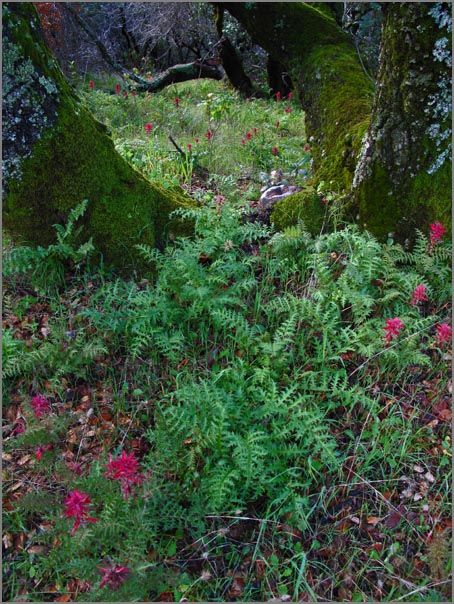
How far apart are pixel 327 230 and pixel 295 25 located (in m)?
2.61

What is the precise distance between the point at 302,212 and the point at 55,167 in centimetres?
175

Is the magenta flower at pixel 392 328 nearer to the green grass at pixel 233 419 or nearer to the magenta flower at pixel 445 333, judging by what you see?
the green grass at pixel 233 419

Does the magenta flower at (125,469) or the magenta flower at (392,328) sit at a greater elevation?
the magenta flower at (392,328)

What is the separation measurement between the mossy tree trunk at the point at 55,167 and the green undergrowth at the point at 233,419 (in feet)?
0.67

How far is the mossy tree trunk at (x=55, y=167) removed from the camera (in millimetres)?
2900

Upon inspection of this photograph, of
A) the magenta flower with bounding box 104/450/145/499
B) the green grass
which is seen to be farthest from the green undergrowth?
the magenta flower with bounding box 104/450/145/499

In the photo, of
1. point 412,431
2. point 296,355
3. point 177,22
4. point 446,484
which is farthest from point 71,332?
point 177,22

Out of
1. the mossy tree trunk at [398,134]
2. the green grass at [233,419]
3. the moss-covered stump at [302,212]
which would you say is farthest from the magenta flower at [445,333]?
the moss-covered stump at [302,212]

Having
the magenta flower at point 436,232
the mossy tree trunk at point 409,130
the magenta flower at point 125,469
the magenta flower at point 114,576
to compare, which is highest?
the mossy tree trunk at point 409,130

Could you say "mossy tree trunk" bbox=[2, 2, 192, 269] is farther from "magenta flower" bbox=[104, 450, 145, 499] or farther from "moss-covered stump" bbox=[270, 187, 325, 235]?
→ "magenta flower" bbox=[104, 450, 145, 499]

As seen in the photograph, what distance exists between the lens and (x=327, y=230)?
3625mm

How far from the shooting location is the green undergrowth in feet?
7.04

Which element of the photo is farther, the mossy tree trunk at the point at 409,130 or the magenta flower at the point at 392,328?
the mossy tree trunk at the point at 409,130

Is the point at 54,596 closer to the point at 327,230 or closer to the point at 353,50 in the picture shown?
the point at 327,230
